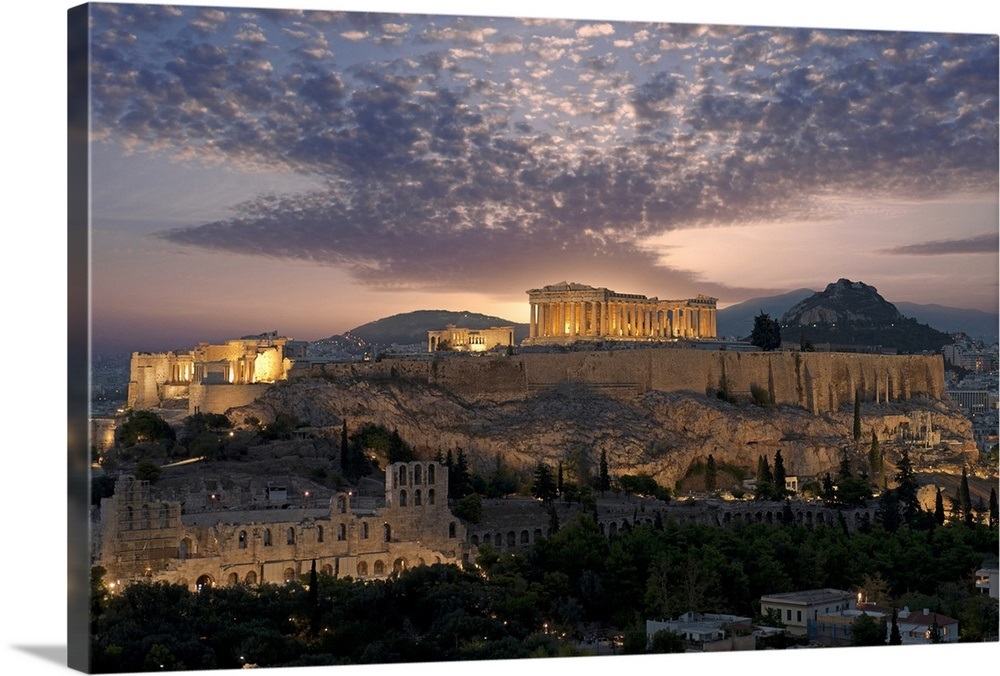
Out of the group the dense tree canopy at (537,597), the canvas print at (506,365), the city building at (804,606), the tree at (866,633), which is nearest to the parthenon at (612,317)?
the canvas print at (506,365)

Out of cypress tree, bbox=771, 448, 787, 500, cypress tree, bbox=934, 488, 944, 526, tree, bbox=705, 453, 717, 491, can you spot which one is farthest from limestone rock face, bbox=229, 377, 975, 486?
cypress tree, bbox=934, 488, 944, 526

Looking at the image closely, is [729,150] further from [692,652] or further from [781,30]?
[692,652]

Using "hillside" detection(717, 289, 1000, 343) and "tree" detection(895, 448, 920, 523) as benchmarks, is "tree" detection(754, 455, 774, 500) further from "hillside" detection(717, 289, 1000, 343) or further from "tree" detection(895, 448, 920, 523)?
"hillside" detection(717, 289, 1000, 343)

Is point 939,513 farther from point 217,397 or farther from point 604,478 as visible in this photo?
point 217,397

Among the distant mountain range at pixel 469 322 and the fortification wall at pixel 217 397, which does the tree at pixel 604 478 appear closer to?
the distant mountain range at pixel 469 322

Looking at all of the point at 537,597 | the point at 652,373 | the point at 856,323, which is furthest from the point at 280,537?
the point at 856,323

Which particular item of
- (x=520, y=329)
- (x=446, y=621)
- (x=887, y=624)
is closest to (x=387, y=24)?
(x=446, y=621)

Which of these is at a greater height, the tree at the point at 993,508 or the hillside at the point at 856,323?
the hillside at the point at 856,323
